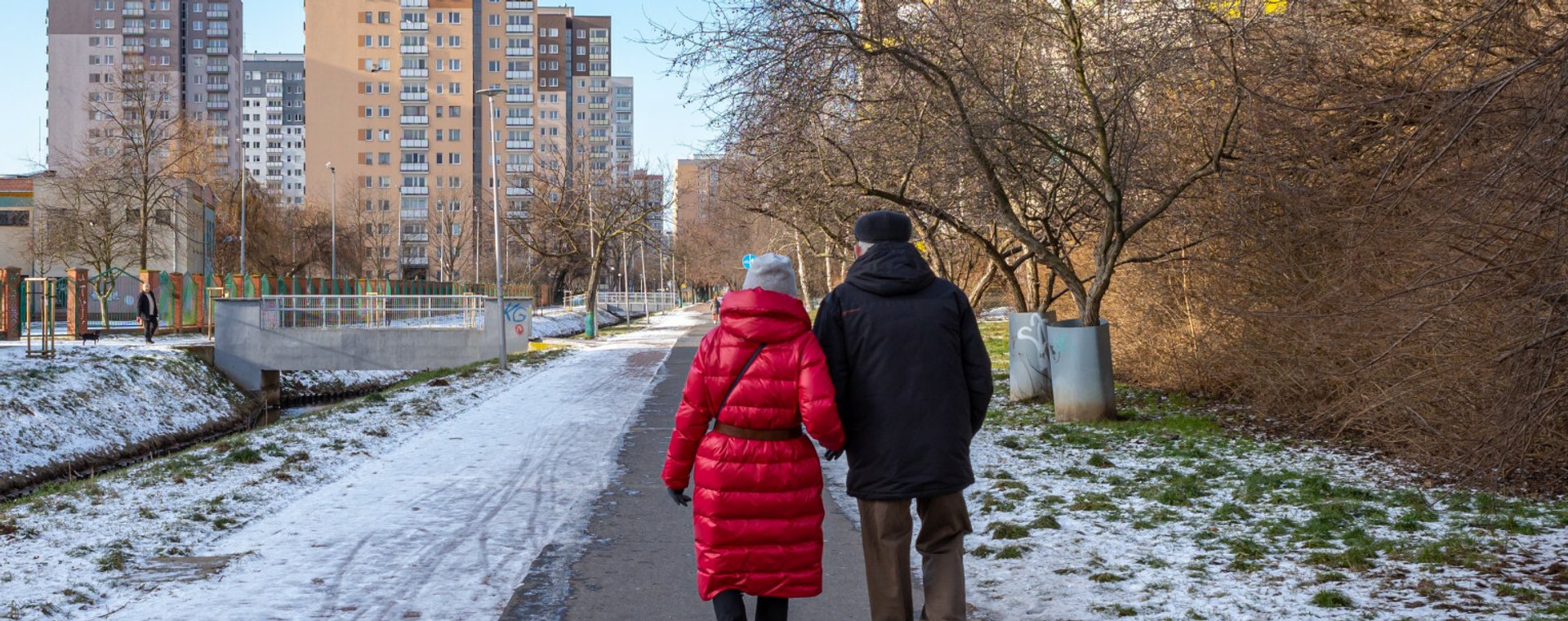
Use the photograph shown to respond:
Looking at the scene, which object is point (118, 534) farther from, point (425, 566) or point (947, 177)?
point (947, 177)

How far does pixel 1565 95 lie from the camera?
6.18 metres

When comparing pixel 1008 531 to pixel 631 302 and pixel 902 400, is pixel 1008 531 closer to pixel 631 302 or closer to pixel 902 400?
pixel 902 400

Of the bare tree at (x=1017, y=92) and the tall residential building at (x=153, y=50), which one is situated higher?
the tall residential building at (x=153, y=50)

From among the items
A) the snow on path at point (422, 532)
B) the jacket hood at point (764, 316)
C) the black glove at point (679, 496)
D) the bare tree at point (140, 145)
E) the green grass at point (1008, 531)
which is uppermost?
the bare tree at point (140, 145)

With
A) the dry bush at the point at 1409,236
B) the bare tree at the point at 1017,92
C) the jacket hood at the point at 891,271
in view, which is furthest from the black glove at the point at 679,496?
the bare tree at the point at 1017,92

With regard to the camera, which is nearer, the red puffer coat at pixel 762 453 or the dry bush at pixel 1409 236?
the red puffer coat at pixel 762 453

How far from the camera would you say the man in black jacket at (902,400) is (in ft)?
14.3

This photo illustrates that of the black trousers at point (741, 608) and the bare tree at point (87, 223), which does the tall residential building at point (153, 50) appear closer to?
the bare tree at point (87, 223)

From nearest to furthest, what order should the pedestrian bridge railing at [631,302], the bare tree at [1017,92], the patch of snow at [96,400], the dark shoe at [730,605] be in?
the dark shoe at [730,605] < the bare tree at [1017,92] < the patch of snow at [96,400] < the pedestrian bridge railing at [631,302]

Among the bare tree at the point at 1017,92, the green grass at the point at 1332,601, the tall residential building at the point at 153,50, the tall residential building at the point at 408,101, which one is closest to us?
the green grass at the point at 1332,601

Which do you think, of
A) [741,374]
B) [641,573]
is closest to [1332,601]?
[741,374]

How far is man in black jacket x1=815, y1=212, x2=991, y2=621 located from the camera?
4.37 meters

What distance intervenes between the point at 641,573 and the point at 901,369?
→ 2.75 metres

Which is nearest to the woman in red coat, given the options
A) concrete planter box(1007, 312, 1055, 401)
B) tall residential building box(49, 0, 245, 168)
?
concrete planter box(1007, 312, 1055, 401)
